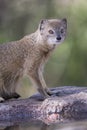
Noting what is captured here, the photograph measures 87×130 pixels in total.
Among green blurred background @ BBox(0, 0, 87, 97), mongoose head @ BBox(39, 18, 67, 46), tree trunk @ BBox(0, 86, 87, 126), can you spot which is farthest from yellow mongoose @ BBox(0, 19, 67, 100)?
green blurred background @ BBox(0, 0, 87, 97)

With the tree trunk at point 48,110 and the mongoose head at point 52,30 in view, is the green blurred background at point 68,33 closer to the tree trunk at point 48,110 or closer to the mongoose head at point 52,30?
the mongoose head at point 52,30

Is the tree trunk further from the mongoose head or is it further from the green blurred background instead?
the green blurred background

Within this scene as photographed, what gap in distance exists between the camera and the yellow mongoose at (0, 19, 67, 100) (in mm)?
11305

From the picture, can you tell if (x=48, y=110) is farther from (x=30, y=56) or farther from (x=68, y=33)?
(x=68, y=33)

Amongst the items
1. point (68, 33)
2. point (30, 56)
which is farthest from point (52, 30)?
point (68, 33)

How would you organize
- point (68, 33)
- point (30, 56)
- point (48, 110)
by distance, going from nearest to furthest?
point (48, 110) → point (30, 56) → point (68, 33)

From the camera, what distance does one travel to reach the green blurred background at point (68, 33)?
19125 millimetres

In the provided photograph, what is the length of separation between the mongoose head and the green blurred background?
7.25 m

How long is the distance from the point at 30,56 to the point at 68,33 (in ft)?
27.8

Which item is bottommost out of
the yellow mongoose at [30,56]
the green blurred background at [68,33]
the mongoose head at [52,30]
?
the green blurred background at [68,33]

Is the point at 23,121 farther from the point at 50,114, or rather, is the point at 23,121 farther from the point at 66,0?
the point at 66,0

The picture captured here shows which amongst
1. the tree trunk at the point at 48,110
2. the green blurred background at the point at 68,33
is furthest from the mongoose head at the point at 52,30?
the green blurred background at the point at 68,33

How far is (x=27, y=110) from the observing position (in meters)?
10.4

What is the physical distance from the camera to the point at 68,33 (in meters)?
19.8
